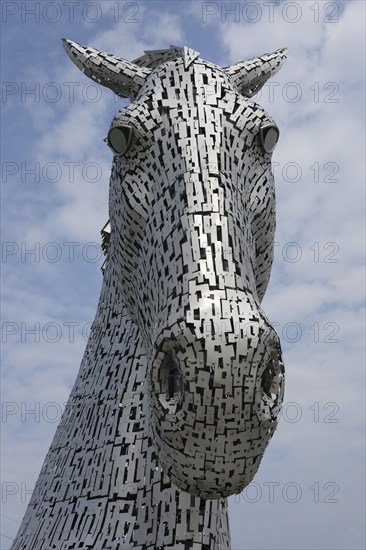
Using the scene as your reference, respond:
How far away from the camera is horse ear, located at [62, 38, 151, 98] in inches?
146

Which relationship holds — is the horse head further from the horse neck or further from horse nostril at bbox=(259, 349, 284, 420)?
the horse neck

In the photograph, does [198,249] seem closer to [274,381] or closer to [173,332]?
[173,332]

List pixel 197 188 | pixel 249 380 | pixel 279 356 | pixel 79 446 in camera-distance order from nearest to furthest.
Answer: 1. pixel 249 380
2. pixel 279 356
3. pixel 197 188
4. pixel 79 446

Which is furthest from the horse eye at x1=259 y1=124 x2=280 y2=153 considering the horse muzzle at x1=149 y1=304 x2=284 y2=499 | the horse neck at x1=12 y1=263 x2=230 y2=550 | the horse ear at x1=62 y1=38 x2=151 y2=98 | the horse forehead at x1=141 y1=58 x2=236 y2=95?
the horse muzzle at x1=149 y1=304 x2=284 y2=499

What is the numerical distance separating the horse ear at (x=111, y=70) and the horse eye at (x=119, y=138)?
0.57 m

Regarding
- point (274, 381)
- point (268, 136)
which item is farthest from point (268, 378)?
point (268, 136)

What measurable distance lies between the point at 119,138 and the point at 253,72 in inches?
42.9

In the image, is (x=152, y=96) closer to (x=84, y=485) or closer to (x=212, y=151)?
(x=212, y=151)

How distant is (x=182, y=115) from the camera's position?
123 inches

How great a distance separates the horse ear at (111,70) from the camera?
3.70 meters

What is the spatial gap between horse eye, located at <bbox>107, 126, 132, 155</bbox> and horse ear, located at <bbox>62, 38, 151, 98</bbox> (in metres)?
0.57

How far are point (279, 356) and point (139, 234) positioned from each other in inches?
39.6

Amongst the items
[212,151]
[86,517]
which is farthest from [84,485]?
[212,151]

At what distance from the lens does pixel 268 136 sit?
3.31 meters
